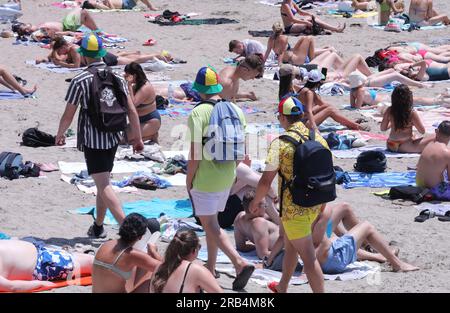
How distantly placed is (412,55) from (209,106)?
9507mm

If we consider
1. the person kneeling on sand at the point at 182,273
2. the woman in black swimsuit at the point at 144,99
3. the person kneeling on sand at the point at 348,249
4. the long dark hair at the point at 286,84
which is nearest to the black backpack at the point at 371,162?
the long dark hair at the point at 286,84

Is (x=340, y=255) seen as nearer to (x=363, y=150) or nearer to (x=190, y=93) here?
(x=363, y=150)

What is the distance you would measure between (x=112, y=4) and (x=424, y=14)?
21.6 ft

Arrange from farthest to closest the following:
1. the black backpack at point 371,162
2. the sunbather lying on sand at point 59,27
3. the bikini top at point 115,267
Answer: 1. the sunbather lying on sand at point 59,27
2. the black backpack at point 371,162
3. the bikini top at point 115,267

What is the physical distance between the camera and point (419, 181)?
1058 centimetres

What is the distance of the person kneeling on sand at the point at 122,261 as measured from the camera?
709 cm

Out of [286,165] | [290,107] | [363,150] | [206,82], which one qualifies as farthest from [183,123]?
[286,165]

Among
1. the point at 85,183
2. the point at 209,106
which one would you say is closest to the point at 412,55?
the point at 85,183

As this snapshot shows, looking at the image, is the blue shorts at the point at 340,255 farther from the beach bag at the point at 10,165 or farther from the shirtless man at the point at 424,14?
the shirtless man at the point at 424,14

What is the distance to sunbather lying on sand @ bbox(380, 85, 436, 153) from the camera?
12.0 metres

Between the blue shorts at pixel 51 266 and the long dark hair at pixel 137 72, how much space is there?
13.6 ft

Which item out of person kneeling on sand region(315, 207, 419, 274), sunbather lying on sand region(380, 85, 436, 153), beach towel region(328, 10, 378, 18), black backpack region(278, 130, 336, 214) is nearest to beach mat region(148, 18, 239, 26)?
beach towel region(328, 10, 378, 18)

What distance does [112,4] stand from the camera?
2258 centimetres
